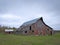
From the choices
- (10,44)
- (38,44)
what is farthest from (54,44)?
(10,44)

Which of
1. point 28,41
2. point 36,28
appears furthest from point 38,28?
point 28,41

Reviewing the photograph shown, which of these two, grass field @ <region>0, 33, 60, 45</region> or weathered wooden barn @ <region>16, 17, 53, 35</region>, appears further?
weathered wooden barn @ <region>16, 17, 53, 35</region>

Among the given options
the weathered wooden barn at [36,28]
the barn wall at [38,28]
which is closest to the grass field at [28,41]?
the weathered wooden barn at [36,28]

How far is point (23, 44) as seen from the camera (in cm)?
2089

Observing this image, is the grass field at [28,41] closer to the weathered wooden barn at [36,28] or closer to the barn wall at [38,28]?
the weathered wooden barn at [36,28]

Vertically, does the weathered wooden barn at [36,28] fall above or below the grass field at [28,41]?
above

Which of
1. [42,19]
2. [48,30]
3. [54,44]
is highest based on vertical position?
[42,19]

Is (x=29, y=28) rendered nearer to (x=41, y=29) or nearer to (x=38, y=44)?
(x=41, y=29)

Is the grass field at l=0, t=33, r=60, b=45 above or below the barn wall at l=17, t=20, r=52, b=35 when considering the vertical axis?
below

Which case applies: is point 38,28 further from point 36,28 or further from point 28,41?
point 28,41

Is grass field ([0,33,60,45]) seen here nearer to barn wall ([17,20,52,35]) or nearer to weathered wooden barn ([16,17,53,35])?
weathered wooden barn ([16,17,53,35])

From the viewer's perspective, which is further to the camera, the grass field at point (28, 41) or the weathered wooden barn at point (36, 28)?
the weathered wooden barn at point (36, 28)

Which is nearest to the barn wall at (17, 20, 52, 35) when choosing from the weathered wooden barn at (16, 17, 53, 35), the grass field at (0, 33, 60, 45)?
the weathered wooden barn at (16, 17, 53, 35)

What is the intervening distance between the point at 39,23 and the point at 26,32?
17.8ft
